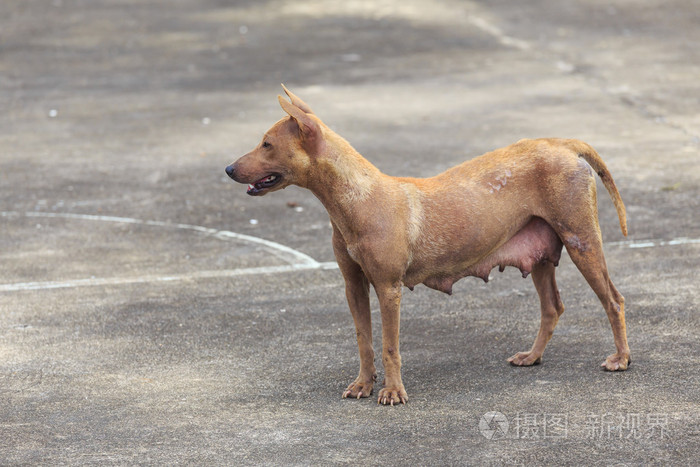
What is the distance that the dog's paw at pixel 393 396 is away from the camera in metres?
6.87

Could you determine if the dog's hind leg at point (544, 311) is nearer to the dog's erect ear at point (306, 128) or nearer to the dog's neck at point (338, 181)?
the dog's neck at point (338, 181)

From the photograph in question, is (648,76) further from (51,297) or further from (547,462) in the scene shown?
(547,462)

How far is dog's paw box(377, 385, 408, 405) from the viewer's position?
6867mm

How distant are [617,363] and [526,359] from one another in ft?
2.16

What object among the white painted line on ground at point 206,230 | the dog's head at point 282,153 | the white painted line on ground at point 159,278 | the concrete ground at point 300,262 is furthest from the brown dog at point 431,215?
the white painted line on ground at point 206,230

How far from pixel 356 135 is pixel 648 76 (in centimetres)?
621

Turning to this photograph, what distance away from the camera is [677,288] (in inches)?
351

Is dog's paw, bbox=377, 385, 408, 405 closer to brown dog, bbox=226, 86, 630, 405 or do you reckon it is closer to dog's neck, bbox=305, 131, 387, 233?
brown dog, bbox=226, 86, 630, 405

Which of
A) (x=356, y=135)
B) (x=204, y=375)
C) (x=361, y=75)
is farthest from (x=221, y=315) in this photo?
(x=361, y=75)

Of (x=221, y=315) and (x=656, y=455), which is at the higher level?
(x=656, y=455)

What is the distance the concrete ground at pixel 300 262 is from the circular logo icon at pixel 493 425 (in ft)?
0.09

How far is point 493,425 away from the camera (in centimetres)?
642

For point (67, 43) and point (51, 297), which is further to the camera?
point (67, 43)

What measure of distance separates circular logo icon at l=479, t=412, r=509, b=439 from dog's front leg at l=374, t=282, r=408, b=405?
2.06 ft
